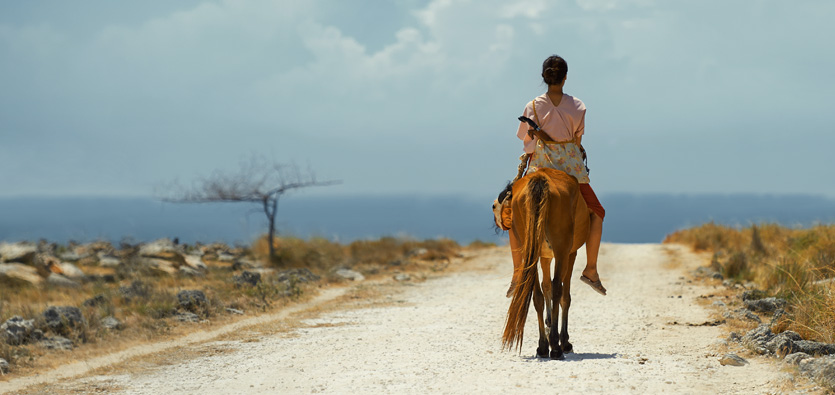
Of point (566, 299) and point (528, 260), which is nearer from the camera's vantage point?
point (528, 260)

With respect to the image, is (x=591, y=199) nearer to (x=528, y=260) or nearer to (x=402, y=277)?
(x=528, y=260)

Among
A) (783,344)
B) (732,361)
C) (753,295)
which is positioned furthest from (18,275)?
(783,344)

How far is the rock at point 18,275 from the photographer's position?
19.6m

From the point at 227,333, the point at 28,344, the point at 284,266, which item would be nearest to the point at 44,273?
the point at 284,266

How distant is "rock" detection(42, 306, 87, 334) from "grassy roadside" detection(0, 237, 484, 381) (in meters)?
0.07

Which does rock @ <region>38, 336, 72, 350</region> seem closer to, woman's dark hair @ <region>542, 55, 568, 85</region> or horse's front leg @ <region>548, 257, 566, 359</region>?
horse's front leg @ <region>548, 257, 566, 359</region>

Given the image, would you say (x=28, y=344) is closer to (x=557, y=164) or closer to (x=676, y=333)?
(x=557, y=164)

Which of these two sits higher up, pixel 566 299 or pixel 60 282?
pixel 566 299

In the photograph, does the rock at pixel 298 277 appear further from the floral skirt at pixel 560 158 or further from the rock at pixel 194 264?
the floral skirt at pixel 560 158

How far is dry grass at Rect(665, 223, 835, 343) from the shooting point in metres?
9.04

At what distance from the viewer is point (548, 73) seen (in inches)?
319

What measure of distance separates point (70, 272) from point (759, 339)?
2019 centimetres

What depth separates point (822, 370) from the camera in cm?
682

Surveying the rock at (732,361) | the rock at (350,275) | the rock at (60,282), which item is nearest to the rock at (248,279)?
the rock at (350,275)
